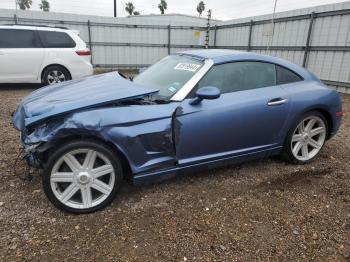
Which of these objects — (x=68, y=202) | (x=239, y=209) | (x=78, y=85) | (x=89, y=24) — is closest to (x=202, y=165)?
(x=239, y=209)

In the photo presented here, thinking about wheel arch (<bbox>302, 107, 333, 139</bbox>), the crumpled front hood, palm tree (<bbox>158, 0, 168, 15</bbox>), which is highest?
palm tree (<bbox>158, 0, 168, 15</bbox>)

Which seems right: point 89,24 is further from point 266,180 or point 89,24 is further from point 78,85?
point 266,180

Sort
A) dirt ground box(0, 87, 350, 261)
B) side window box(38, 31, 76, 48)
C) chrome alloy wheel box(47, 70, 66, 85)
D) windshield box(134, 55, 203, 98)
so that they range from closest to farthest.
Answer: dirt ground box(0, 87, 350, 261), windshield box(134, 55, 203, 98), side window box(38, 31, 76, 48), chrome alloy wheel box(47, 70, 66, 85)

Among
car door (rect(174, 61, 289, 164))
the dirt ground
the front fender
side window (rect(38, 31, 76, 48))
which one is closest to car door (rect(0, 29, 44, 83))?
side window (rect(38, 31, 76, 48))

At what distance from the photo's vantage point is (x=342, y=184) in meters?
3.46

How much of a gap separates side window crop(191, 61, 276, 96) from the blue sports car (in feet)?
0.04

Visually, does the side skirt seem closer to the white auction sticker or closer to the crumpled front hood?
the crumpled front hood

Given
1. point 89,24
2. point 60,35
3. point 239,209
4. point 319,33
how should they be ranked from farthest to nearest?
point 89,24 < point 319,33 < point 60,35 < point 239,209

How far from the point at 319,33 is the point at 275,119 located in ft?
23.6

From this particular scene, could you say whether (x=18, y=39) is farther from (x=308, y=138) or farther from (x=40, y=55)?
(x=308, y=138)

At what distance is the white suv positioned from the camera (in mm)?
7938

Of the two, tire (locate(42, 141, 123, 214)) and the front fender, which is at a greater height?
the front fender

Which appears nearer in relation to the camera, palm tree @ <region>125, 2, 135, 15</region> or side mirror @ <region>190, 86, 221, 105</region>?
side mirror @ <region>190, 86, 221, 105</region>

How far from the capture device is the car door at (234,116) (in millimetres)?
2965
